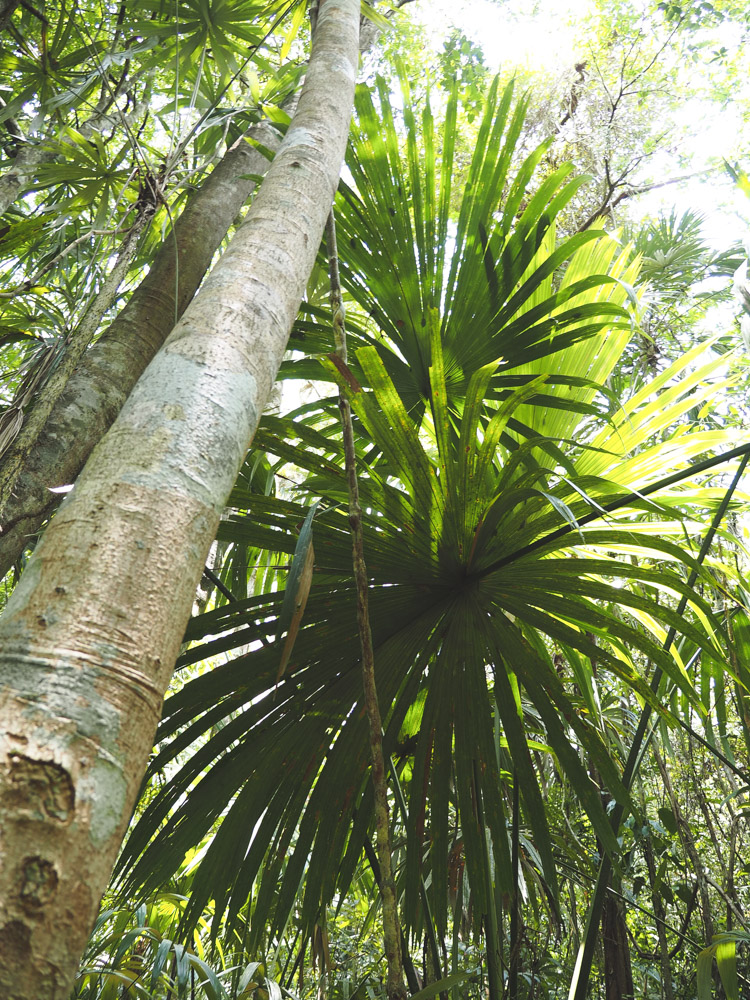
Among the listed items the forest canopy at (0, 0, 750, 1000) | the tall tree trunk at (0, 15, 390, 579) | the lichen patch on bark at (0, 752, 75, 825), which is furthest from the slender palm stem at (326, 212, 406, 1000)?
the tall tree trunk at (0, 15, 390, 579)

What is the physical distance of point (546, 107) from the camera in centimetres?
663

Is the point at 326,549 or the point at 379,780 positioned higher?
the point at 326,549

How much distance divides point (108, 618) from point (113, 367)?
1.33 m

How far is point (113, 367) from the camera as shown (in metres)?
1.67

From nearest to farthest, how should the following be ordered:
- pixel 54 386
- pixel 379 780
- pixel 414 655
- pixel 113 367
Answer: pixel 379 780 → pixel 54 386 → pixel 414 655 → pixel 113 367

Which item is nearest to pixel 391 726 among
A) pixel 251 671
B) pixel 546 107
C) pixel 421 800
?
pixel 421 800

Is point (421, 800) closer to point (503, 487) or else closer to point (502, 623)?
point (502, 623)

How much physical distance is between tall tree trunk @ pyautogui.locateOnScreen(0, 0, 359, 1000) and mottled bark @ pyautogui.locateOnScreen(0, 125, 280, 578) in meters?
0.78

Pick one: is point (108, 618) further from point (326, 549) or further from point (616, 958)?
point (616, 958)

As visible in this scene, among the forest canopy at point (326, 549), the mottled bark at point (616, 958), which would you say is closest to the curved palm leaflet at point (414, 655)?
the forest canopy at point (326, 549)

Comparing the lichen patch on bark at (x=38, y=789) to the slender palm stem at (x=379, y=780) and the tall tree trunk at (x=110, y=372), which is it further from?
the tall tree trunk at (x=110, y=372)

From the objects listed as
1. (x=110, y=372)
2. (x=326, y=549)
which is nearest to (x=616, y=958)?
(x=326, y=549)

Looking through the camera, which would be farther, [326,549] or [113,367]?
[113,367]

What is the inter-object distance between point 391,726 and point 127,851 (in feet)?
2.17
